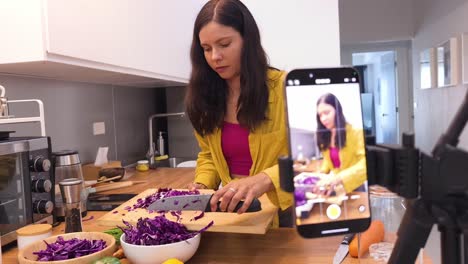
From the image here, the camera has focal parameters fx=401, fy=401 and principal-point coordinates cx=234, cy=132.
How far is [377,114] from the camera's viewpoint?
7.02 metres

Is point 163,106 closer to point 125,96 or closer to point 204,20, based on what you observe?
point 125,96

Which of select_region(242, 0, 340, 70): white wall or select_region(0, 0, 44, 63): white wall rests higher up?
select_region(242, 0, 340, 70): white wall

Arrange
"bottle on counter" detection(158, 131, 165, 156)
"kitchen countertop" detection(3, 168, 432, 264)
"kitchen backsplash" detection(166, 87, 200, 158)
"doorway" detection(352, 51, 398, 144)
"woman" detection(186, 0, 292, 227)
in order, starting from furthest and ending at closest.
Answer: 1. "doorway" detection(352, 51, 398, 144)
2. "kitchen backsplash" detection(166, 87, 200, 158)
3. "bottle on counter" detection(158, 131, 165, 156)
4. "woman" detection(186, 0, 292, 227)
5. "kitchen countertop" detection(3, 168, 432, 264)

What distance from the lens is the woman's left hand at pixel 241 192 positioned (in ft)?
2.82

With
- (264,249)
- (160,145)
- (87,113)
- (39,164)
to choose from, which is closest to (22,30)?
(39,164)

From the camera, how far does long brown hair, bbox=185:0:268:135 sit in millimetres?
1160

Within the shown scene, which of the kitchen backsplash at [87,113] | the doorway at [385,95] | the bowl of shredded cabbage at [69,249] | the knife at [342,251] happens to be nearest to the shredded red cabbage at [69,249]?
the bowl of shredded cabbage at [69,249]

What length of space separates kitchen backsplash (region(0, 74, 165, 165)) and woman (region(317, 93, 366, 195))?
1.44 m

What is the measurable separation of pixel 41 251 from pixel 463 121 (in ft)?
2.64

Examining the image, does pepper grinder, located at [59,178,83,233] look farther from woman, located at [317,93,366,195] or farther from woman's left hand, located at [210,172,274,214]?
woman, located at [317,93,366,195]

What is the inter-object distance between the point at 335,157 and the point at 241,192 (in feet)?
1.77

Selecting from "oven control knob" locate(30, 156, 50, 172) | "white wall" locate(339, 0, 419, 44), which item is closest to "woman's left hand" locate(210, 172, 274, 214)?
"oven control knob" locate(30, 156, 50, 172)

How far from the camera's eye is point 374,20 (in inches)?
218

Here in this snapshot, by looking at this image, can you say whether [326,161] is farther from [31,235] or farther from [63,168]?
[63,168]
